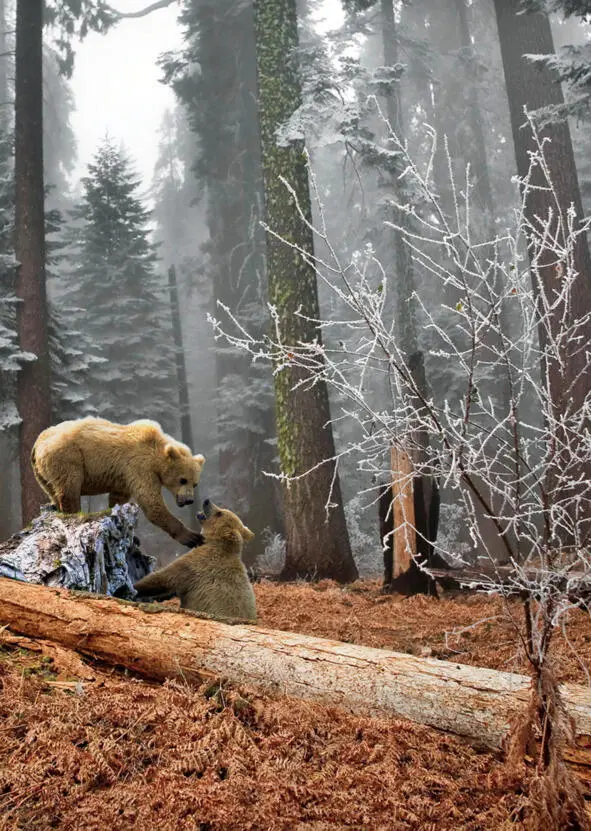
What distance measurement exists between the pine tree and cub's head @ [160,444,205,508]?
45.5ft

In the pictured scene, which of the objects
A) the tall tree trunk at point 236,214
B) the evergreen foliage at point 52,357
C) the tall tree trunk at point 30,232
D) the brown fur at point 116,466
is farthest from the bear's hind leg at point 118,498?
the tall tree trunk at point 236,214

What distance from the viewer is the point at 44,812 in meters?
2.00

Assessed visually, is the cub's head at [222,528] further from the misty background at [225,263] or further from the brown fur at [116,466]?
the misty background at [225,263]

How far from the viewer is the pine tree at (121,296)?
19.0 metres

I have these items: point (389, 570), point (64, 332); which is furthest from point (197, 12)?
point (389, 570)

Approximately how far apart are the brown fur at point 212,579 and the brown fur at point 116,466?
351 mm

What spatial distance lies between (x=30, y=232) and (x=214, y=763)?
444 inches

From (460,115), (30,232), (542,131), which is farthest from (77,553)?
(460,115)

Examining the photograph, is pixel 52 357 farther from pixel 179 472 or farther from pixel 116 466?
pixel 179 472

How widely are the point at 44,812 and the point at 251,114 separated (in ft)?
74.8

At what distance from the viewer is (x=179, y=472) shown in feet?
17.2

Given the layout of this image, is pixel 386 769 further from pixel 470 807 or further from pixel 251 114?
pixel 251 114

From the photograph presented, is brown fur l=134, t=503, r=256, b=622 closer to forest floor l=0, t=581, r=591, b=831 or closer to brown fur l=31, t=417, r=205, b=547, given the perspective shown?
brown fur l=31, t=417, r=205, b=547

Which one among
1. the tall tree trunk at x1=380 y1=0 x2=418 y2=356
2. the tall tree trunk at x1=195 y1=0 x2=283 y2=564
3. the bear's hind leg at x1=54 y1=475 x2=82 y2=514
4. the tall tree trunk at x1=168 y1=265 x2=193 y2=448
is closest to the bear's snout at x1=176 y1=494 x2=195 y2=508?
the bear's hind leg at x1=54 y1=475 x2=82 y2=514
